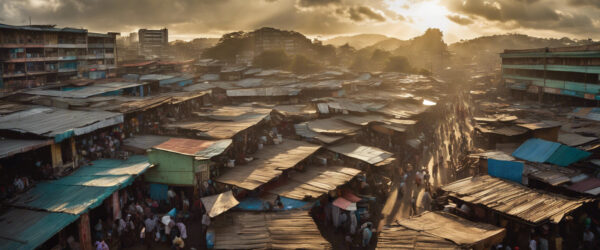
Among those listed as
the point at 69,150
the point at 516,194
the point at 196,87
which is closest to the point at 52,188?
the point at 69,150

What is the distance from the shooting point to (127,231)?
43.2 ft

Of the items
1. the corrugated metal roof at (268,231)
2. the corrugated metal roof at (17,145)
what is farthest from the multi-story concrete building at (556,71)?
the corrugated metal roof at (17,145)

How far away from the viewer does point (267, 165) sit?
54.1 feet

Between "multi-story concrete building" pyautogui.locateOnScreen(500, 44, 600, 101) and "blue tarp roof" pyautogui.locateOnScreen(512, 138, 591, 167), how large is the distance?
17.9 meters

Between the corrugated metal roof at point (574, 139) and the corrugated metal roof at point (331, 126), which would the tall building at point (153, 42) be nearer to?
the corrugated metal roof at point (331, 126)

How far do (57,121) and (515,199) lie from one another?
18.3 meters

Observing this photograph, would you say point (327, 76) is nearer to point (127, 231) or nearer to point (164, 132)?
point (164, 132)

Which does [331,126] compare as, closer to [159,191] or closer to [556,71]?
[159,191]

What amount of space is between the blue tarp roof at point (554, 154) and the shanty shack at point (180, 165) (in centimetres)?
1423

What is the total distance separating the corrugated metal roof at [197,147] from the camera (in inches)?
605

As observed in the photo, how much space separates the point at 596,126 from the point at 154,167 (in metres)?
23.5

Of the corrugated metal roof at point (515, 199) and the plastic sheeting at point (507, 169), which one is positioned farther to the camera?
the plastic sheeting at point (507, 169)

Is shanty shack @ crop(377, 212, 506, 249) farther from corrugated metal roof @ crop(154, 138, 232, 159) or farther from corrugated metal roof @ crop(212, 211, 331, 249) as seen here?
corrugated metal roof @ crop(154, 138, 232, 159)

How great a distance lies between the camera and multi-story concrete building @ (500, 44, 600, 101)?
31.4 meters
